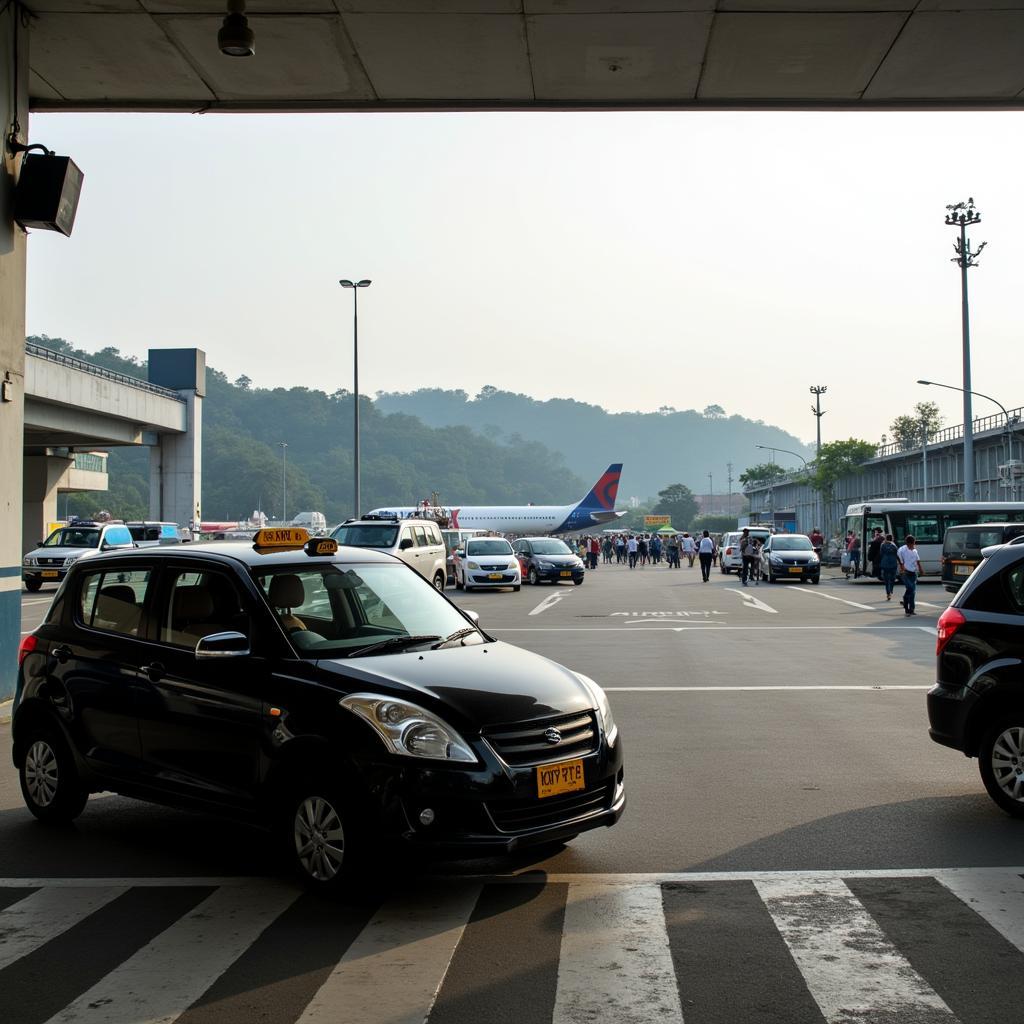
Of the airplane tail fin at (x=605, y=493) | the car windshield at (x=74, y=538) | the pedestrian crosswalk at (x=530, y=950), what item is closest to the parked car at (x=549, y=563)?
the car windshield at (x=74, y=538)

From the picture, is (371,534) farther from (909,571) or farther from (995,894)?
(995,894)

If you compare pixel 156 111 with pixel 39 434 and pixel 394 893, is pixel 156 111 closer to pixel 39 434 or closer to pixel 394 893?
pixel 394 893

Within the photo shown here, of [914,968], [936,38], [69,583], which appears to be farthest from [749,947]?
[936,38]

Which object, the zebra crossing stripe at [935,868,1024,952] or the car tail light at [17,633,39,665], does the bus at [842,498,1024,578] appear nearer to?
the zebra crossing stripe at [935,868,1024,952]

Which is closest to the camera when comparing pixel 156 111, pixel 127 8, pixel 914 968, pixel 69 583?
pixel 914 968

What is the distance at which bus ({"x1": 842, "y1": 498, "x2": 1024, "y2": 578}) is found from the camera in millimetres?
42656

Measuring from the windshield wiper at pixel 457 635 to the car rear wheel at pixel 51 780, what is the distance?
2410 mm

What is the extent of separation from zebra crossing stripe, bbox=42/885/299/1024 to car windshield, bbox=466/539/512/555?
31262 millimetres

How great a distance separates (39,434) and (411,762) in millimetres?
48421

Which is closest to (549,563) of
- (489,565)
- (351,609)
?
(489,565)

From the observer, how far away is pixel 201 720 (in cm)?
632

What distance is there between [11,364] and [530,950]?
9452 mm

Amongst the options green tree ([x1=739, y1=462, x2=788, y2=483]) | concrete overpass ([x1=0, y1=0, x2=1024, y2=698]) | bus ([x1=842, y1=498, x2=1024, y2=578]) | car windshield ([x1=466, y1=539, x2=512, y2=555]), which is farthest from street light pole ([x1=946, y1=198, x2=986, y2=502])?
green tree ([x1=739, y1=462, x2=788, y2=483])

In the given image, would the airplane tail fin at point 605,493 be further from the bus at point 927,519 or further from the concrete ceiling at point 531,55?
the concrete ceiling at point 531,55
